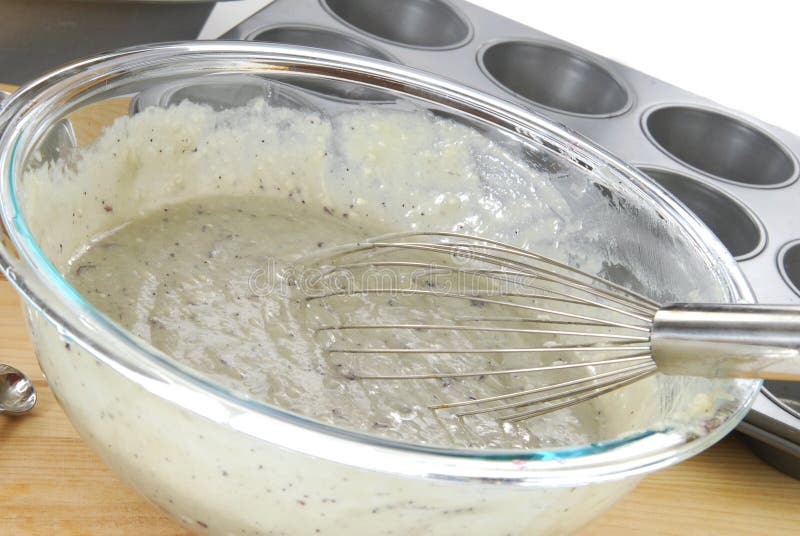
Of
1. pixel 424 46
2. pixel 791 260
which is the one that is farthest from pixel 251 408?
pixel 424 46

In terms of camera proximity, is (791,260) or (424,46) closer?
(791,260)

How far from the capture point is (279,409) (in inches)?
21.4

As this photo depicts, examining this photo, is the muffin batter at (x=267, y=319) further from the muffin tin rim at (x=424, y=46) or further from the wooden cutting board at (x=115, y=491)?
the muffin tin rim at (x=424, y=46)

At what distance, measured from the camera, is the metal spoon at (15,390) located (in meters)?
0.86

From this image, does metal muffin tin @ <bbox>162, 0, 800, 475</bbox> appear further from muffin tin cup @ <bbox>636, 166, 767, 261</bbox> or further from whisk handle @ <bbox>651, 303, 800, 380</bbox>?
whisk handle @ <bbox>651, 303, 800, 380</bbox>

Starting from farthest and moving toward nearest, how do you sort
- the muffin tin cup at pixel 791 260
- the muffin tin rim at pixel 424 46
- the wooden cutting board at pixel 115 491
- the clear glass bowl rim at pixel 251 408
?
the muffin tin rim at pixel 424 46 < the muffin tin cup at pixel 791 260 < the wooden cutting board at pixel 115 491 < the clear glass bowl rim at pixel 251 408

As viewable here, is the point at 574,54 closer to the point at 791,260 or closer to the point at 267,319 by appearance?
the point at 791,260

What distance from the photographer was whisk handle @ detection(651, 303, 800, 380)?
58cm

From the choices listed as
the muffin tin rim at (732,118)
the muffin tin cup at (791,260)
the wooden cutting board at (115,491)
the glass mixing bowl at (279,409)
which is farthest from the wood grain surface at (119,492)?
the muffin tin rim at (732,118)

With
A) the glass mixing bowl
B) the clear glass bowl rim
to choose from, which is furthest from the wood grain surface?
the clear glass bowl rim

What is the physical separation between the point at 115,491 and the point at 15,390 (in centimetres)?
16

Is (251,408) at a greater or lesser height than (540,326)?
greater

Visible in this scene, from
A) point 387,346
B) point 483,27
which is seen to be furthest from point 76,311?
point 483,27

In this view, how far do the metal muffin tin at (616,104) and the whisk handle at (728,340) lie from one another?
0.64 metres
